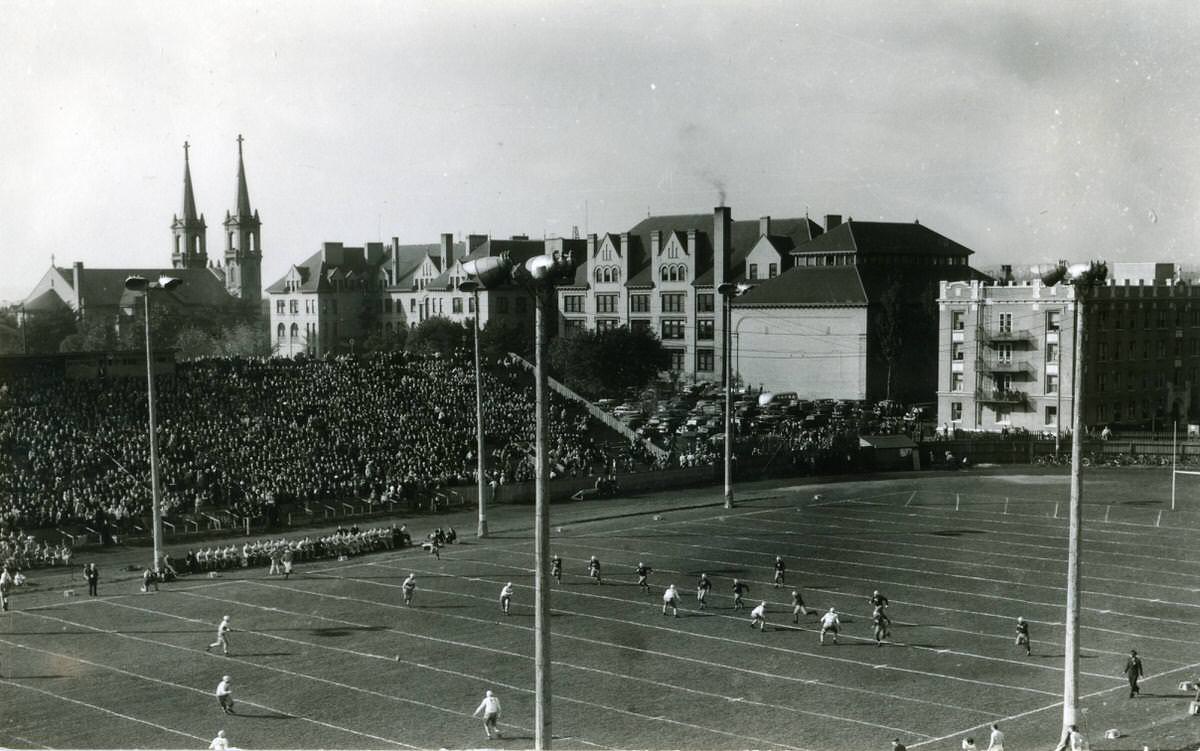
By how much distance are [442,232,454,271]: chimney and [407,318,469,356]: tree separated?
21621mm

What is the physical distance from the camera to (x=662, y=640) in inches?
1366

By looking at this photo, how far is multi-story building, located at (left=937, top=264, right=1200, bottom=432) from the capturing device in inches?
3447

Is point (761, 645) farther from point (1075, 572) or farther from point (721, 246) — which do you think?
point (721, 246)

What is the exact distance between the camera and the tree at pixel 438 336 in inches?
4604

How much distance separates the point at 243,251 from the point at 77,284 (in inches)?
1281

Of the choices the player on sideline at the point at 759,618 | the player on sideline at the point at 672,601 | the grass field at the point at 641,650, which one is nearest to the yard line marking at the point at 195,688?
the grass field at the point at 641,650

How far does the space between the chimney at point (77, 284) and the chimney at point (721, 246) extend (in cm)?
7840

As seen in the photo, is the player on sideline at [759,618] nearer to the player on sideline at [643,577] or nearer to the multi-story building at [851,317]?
the player on sideline at [643,577]

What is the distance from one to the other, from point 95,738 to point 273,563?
63.7ft

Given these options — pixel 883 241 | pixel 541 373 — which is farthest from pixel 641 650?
pixel 883 241

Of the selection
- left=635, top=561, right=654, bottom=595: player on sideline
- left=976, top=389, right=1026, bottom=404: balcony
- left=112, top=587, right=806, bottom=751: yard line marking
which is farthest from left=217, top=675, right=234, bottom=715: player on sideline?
left=976, top=389, right=1026, bottom=404: balcony

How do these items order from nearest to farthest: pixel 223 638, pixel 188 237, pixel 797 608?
pixel 223 638
pixel 797 608
pixel 188 237

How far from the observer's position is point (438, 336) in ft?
389

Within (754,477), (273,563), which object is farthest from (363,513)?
(754,477)
